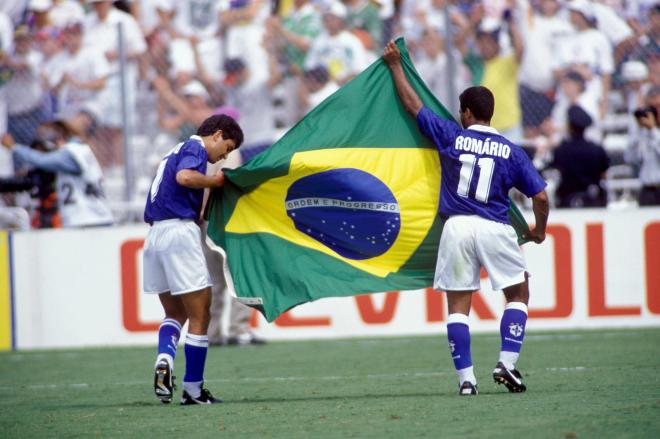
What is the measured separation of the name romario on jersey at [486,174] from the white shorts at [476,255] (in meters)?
0.09

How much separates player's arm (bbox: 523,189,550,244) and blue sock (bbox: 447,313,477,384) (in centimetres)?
87

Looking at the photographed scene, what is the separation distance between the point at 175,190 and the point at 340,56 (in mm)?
6905

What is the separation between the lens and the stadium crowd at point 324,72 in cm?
1384

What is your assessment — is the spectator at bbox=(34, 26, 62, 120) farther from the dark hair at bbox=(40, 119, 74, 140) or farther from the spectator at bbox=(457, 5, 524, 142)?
→ the spectator at bbox=(457, 5, 524, 142)


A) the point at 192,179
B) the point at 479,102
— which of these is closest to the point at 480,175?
the point at 479,102

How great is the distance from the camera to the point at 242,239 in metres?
8.77

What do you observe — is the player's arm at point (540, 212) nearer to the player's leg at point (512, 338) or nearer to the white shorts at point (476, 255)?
the white shorts at point (476, 255)

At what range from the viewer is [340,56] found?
1473 centimetres

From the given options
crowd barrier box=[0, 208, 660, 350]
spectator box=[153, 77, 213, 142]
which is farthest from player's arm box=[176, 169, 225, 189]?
spectator box=[153, 77, 213, 142]

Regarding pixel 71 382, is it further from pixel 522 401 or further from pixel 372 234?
pixel 522 401

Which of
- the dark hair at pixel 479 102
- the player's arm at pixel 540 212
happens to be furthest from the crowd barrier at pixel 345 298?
the dark hair at pixel 479 102

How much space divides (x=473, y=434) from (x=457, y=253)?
2062 mm

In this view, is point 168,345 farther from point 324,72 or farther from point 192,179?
point 324,72

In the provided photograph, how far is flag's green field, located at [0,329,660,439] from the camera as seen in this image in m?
6.46
